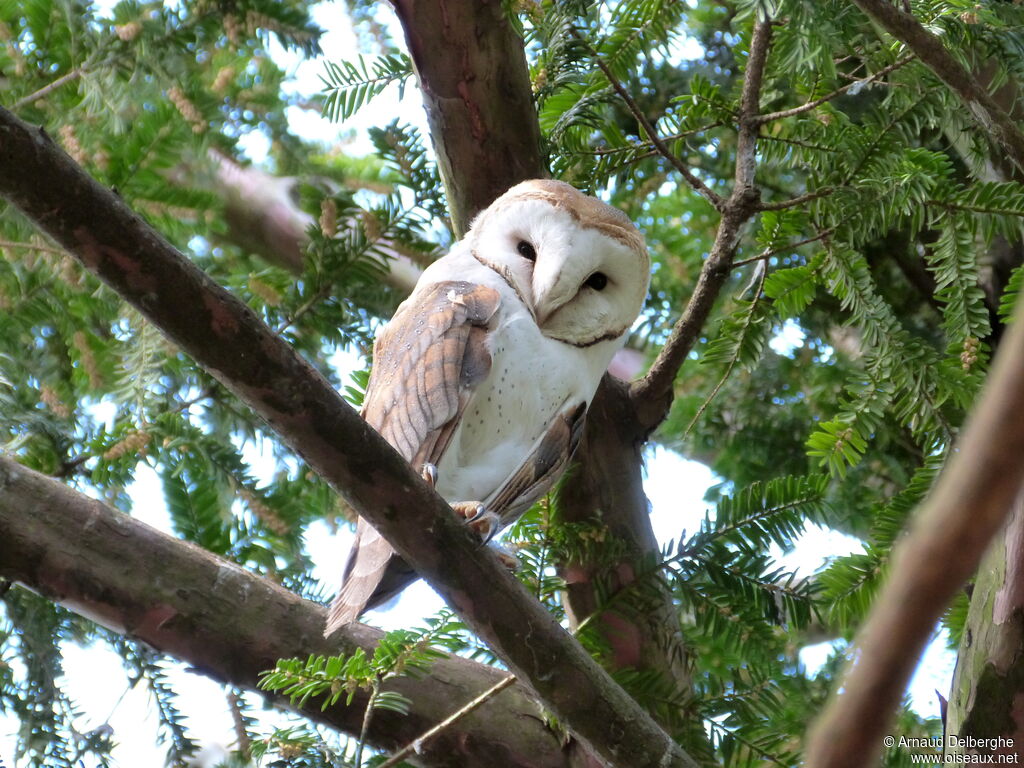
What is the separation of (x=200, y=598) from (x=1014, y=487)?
76.0 inches

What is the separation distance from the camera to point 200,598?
A: 84.0 inches

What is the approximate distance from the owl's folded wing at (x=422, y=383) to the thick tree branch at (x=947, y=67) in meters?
0.93

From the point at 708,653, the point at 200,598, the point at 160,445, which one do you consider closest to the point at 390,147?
the point at 160,445

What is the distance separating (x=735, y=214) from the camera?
2.17 meters

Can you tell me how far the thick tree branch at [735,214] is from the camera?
2160 mm

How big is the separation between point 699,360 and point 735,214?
0.52 metres

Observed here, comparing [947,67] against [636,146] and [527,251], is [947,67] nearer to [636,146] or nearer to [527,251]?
[636,146]

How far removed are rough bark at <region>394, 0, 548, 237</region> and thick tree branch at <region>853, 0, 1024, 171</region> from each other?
1.02m

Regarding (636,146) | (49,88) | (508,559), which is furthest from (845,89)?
(49,88)

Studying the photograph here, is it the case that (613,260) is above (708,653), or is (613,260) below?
above

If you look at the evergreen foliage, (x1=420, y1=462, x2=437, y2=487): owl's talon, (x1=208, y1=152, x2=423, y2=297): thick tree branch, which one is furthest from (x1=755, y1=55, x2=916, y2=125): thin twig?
(x1=208, y1=152, x2=423, y2=297): thick tree branch

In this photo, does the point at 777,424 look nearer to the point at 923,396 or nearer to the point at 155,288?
the point at 923,396

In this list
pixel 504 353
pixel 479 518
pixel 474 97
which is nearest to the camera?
pixel 479 518

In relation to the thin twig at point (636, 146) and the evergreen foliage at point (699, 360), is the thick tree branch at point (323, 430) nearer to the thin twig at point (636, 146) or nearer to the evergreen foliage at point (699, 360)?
the evergreen foliage at point (699, 360)
